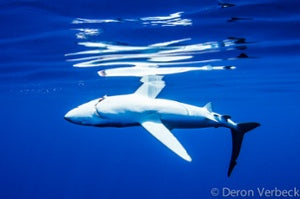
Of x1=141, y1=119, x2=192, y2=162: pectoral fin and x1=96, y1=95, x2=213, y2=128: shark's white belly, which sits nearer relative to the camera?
x1=141, y1=119, x2=192, y2=162: pectoral fin

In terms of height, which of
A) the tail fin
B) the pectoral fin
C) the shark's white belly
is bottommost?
the tail fin

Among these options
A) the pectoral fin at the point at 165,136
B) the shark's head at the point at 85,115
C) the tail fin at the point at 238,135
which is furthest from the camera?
the tail fin at the point at 238,135

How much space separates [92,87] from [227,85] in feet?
33.7

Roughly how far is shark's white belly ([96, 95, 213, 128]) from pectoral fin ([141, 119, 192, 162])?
181 mm

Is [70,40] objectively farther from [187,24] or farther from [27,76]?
[27,76]

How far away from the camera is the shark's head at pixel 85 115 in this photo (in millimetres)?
5496

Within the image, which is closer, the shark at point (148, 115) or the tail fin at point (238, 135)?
the shark at point (148, 115)

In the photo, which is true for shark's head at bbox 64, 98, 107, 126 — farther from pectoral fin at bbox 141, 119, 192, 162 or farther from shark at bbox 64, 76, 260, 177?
pectoral fin at bbox 141, 119, 192, 162

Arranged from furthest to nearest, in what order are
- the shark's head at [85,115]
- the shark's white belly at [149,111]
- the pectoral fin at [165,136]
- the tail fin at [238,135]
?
the tail fin at [238,135] < the shark's white belly at [149,111] < the shark's head at [85,115] < the pectoral fin at [165,136]

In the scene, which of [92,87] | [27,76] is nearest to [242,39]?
[27,76]

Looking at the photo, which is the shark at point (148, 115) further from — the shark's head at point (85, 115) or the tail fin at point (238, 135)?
the tail fin at point (238, 135)

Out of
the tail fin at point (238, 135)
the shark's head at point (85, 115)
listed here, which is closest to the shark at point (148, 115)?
the shark's head at point (85, 115)

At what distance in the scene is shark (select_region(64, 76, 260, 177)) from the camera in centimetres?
554

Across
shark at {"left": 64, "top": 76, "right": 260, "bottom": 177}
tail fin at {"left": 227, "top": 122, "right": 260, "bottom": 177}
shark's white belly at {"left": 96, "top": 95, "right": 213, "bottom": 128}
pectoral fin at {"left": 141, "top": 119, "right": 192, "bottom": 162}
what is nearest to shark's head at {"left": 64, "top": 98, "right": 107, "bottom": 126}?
shark at {"left": 64, "top": 76, "right": 260, "bottom": 177}
